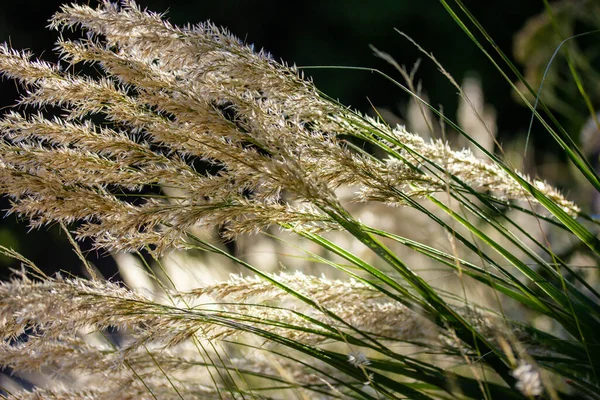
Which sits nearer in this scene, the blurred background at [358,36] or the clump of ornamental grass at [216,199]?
the clump of ornamental grass at [216,199]

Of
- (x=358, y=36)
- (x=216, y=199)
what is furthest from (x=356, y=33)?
(x=216, y=199)

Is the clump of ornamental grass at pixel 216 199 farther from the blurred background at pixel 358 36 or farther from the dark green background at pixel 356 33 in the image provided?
the dark green background at pixel 356 33

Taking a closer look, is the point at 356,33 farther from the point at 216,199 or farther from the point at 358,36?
the point at 216,199

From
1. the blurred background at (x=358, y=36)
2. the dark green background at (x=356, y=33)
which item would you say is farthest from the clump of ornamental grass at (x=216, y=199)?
the dark green background at (x=356, y=33)

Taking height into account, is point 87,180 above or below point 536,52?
below

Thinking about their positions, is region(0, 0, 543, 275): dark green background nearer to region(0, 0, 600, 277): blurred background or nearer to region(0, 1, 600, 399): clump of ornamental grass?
region(0, 0, 600, 277): blurred background

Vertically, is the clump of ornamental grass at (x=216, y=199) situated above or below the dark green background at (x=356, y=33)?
below

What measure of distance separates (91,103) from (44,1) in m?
7.81

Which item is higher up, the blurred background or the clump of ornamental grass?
the blurred background

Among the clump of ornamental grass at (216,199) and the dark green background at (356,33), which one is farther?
the dark green background at (356,33)

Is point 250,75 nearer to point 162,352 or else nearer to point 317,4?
point 162,352

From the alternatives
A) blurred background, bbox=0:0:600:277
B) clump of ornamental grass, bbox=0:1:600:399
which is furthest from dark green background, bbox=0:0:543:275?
clump of ornamental grass, bbox=0:1:600:399

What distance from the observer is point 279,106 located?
3.12 feet

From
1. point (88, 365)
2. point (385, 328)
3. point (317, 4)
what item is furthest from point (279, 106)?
point (317, 4)
